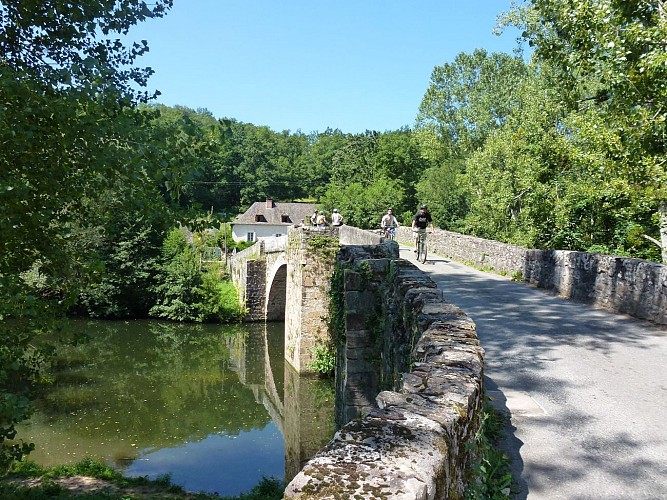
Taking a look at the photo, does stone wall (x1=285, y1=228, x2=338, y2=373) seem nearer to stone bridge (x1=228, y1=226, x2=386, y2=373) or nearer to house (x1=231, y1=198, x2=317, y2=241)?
stone bridge (x1=228, y1=226, x2=386, y2=373)

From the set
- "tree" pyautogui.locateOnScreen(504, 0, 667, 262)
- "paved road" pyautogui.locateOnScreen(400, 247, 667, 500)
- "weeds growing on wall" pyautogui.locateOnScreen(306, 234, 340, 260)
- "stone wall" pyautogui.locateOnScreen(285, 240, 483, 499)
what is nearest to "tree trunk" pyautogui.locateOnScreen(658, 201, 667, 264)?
"tree" pyautogui.locateOnScreen(504, 0, 667, 262)

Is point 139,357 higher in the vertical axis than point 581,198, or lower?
lower

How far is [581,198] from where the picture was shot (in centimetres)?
1705

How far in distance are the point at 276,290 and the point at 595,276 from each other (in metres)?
21.6

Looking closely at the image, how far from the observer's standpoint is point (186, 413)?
18.2 m

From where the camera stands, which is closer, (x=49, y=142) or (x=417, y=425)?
(x=417, y=425)

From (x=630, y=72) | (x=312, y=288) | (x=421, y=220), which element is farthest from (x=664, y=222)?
(x=312, y=288)

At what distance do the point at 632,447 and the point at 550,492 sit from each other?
1023mm

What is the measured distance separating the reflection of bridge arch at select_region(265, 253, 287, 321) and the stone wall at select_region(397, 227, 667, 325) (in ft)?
46.9

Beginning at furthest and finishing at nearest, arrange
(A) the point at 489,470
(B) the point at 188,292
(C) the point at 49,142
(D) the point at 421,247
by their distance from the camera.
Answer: (B) the point at 188,292, (D) the point at 421,247, (C) the point at 49,142, (A) the point at 489,470

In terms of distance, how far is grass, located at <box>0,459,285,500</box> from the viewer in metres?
10.6

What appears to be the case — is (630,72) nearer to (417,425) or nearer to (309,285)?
(417,425)

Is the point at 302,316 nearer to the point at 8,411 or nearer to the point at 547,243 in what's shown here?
the point at 547,243

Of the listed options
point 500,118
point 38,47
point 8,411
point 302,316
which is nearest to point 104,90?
point 38,47
